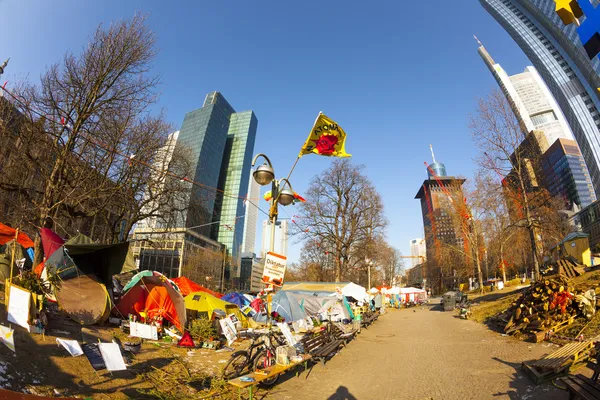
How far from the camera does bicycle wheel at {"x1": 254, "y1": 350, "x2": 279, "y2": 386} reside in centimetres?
714

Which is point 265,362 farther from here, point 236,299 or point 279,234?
point 279,234

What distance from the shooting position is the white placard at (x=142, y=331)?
388 inches

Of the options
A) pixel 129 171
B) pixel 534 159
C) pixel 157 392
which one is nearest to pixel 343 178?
pixel 534 159

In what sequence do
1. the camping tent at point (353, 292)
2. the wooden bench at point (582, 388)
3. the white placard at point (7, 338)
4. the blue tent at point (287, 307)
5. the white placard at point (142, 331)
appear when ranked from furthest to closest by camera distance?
the camping tent at point (353, 292) < the blue tent at point (287, 307) < the white placard at point (142, 331) < the white placard at point (7, 338) < the wooden bench at point (582, 388)

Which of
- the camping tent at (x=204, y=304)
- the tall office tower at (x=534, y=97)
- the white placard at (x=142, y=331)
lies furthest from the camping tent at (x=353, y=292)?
the tall office tower at (x=534, y=97)

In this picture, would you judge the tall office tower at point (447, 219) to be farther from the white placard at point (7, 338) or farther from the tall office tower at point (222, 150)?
the white placard at point (7, 338)

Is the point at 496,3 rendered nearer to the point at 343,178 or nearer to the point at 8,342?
the point at 343,178

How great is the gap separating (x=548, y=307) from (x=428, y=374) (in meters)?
6.93

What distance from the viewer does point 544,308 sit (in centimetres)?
1163

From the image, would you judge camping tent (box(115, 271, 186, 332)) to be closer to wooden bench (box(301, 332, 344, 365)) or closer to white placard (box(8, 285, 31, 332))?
wooden bench (box(301, 332, 344, 365))

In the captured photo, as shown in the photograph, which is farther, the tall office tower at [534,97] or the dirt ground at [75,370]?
the tall office tower at [534,97]

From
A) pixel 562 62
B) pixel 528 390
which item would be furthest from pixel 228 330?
pixel 562 62

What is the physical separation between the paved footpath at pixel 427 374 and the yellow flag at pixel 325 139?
5.71m

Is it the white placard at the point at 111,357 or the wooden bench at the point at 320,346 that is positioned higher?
the white placard at the point at 111,357
